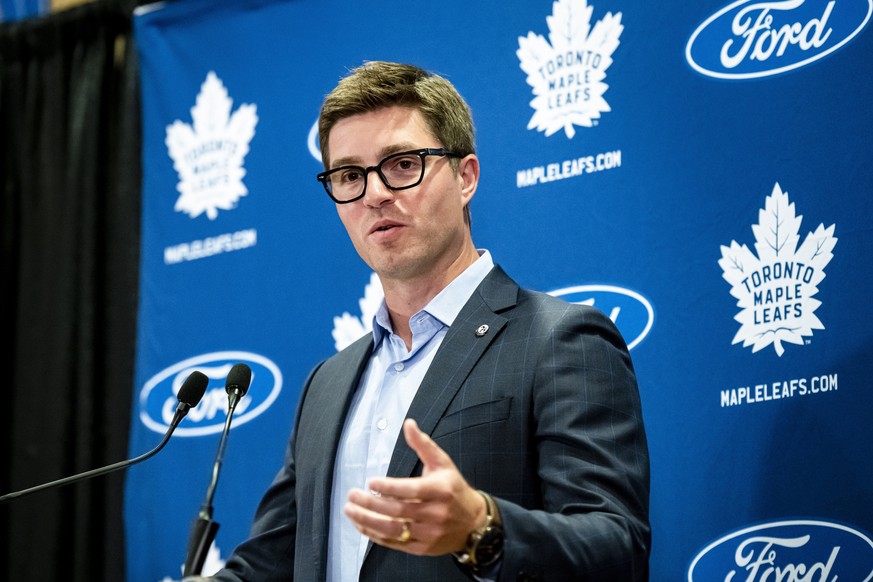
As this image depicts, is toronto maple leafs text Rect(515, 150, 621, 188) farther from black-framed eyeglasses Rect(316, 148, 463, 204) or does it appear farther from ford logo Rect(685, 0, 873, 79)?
black-framed eyeglasses Rect(316, 148, 463, 204)

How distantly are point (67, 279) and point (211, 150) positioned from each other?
0.87m

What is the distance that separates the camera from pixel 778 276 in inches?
105

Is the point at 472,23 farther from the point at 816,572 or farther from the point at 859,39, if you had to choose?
the point at 816,572

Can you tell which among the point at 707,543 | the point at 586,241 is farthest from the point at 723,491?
the point at 586,241

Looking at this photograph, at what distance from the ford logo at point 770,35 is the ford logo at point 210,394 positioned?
1732 mm

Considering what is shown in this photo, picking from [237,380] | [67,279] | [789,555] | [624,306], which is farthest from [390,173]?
[67,279]

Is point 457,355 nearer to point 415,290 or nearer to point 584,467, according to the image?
point 415,290

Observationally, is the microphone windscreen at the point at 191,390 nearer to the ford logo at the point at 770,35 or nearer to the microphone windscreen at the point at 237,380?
the microphone windscreen at the point at 237,380

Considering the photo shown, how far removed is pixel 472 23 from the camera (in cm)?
327

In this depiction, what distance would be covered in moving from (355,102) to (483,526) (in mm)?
1196

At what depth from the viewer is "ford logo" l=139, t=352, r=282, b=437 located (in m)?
3.48

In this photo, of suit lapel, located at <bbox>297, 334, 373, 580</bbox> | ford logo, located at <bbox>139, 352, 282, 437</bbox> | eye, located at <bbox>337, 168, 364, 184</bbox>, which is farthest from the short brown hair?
ford logo, located at <bbox>139, 352, 282, 437</bbox>

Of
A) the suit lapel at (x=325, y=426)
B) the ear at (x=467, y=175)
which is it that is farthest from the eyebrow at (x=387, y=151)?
the suit lapel at (x=325, y=426)

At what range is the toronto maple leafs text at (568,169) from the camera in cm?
297
